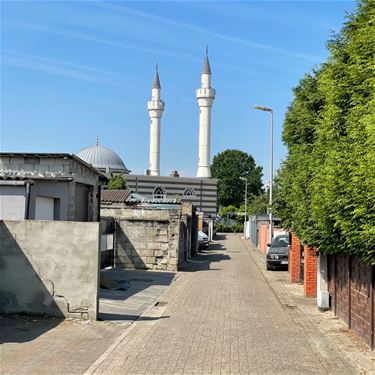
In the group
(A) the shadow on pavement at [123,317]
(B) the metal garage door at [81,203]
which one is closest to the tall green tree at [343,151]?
(A) the shadow on pavement at [123,317]

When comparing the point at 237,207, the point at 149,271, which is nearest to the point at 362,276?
the point at 149,271

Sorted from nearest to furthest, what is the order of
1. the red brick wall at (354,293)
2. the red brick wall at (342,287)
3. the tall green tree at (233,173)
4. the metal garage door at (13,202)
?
1. the red brick wall at (354,293)
2. the red brick wall at (342,287)
3. the metal garage door at (13,202)
4. the tall green tree at (233,173)

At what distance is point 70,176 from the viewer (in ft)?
57.0

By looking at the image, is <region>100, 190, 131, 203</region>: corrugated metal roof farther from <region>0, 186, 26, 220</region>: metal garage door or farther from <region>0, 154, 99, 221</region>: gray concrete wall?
<region>0, 186, 26, 220</region>: metal garage door

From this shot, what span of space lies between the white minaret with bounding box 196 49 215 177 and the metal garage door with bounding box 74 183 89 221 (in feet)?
222

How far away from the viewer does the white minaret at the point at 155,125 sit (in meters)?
93.3

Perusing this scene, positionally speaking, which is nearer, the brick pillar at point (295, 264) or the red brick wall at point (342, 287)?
the red brick wall at point (342, 287)

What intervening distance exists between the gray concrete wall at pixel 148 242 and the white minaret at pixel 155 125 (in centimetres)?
6819

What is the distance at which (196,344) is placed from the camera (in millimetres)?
9617

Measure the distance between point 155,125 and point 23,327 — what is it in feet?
276

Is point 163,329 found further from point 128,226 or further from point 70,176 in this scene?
point 128,226

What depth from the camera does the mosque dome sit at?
9875 cm

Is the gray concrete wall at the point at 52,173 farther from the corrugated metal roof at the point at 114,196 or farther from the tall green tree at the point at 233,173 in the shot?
the tall green tree at the point at 233,173

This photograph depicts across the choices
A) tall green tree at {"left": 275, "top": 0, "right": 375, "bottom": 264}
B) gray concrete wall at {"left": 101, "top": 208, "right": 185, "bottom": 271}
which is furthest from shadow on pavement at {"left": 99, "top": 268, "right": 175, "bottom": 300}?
tall green tree at {"left": 275, "top": 0, "right": 375, "bottom": 264}
